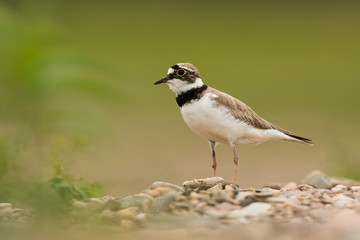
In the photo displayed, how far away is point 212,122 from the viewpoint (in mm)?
4703

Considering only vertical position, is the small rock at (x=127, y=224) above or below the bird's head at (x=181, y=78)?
below

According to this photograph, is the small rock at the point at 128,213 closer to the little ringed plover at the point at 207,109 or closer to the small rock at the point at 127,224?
the small rock at the point at 127,224

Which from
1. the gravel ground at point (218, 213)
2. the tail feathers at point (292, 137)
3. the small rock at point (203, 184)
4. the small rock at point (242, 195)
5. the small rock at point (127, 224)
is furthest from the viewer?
the tail feathers at point (292, 137)

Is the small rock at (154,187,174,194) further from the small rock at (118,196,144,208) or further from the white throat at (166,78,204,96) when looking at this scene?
the white throat at (166,78,204,96)

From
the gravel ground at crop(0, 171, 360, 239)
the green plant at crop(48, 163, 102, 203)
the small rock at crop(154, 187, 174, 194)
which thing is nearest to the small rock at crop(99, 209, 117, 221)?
the gravel ground at crop(0, 171, 360, 239)

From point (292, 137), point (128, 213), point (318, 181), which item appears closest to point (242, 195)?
point (128, 213)

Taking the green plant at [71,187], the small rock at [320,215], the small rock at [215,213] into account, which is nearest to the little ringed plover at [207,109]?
the green plant at [71,187]

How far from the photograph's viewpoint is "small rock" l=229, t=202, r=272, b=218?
3.53 m

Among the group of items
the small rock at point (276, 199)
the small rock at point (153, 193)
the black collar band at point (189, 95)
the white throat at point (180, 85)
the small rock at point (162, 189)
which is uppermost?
the white throat at point (180, 85)

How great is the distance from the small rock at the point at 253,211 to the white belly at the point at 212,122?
112cm

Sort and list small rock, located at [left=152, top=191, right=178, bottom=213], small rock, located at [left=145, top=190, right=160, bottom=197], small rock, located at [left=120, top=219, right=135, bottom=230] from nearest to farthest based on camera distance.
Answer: small rock, located at [left=120, top=219, right=135, bottom=230], small rock, located at [left=152, top=191, right=178, bottom=213], small rock, located at [left=145, top=190, right=160, bottom=197]

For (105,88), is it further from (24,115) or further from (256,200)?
(256,200)

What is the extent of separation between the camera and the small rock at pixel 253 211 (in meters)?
3.53

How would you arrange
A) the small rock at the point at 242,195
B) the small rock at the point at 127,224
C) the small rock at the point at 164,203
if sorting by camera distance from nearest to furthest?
the small rock at the point at 127,224 < the small rock at the point at 164,203 < the small rock at the point at 242,195
